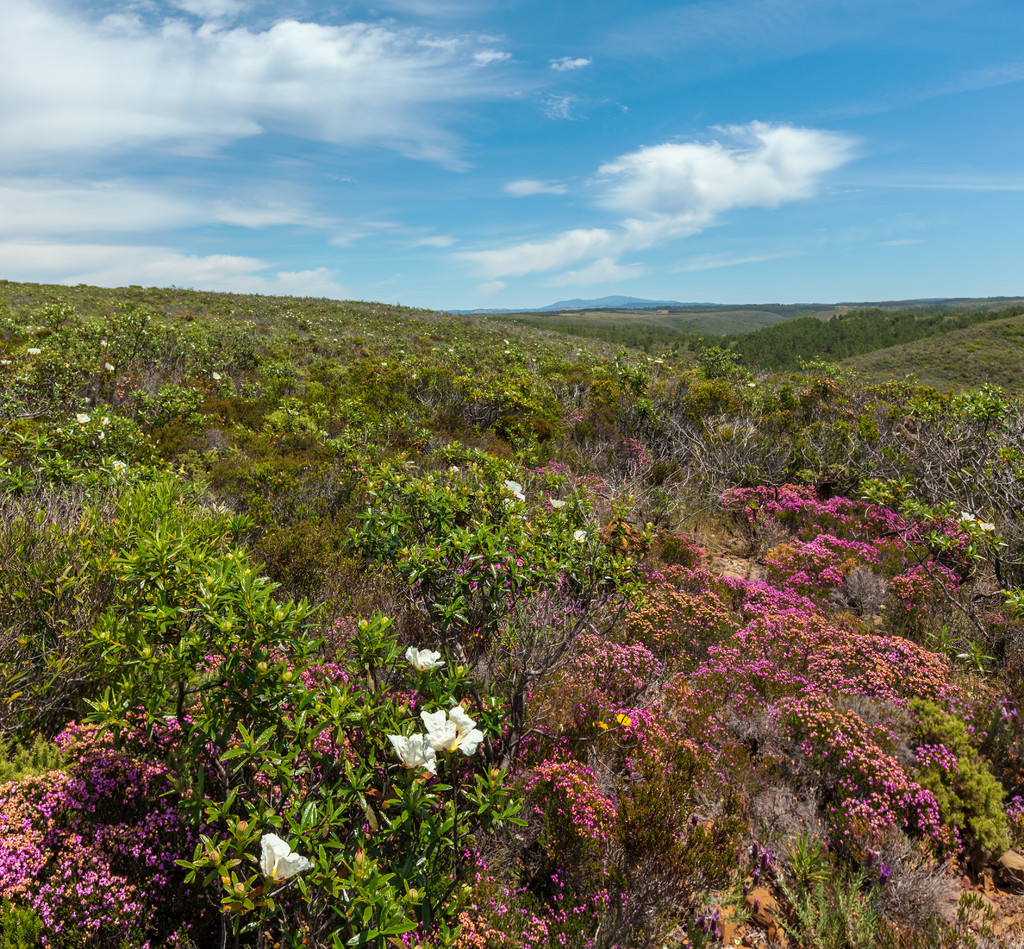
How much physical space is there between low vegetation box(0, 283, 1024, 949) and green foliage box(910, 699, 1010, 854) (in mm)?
20

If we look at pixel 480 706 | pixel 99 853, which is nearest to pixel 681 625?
pixel 480 706

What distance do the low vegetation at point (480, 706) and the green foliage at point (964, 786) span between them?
2cm

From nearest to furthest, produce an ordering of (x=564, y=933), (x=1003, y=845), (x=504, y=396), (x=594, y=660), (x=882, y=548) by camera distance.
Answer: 1. (x=564, y=933)
2. (x=1003, y=845)
3. (x=594, y=660)
4. (x=882, y=548)
5. (x=504, y=396)

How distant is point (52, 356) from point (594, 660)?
867cm

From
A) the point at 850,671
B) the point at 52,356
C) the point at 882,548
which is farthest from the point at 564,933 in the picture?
the point at 52,356

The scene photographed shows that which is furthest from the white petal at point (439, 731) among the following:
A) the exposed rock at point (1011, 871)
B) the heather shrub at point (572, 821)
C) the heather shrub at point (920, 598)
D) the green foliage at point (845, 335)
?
the green foliage at point (845, 335)

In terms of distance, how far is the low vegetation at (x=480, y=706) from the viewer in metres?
1.83

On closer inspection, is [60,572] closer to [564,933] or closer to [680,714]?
[564,933]

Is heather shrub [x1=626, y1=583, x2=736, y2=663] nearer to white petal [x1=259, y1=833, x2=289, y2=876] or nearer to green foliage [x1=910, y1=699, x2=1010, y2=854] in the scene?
green foliage [x1=910, y1=699, x2=1010, y2=854]

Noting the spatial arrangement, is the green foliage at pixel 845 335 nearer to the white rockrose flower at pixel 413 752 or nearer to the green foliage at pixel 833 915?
the green foliage at pixel 833 915

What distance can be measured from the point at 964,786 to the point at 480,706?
9.71 ft

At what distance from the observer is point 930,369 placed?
41.7 meters

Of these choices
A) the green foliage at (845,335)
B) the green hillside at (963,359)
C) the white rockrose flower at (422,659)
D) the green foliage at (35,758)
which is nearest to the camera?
the white rockrose flower at (422,659)

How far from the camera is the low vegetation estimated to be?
1.83 m
